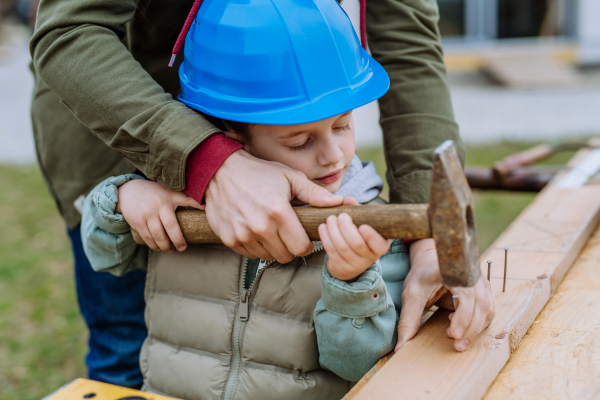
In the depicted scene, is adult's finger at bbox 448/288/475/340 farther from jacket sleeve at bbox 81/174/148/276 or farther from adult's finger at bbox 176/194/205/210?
jacket sleeve at bbox 81/174/148/276

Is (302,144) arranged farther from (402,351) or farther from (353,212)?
(402,351)

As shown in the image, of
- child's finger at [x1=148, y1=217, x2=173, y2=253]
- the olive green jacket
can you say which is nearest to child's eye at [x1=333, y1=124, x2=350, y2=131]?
the olive green jacket

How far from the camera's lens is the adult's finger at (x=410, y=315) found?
1.49 m

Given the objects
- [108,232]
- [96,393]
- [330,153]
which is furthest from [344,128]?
[96,393]

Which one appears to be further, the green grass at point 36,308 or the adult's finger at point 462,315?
the green grass at point 36,308

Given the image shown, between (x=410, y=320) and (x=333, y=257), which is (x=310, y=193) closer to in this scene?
(x=333, y=257)

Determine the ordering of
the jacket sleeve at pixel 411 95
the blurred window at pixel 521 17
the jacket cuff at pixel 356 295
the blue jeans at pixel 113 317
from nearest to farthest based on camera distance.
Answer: the jacket cuff at pixel 356 295 → the jacket sleeve at pixel 411 95 → the blue jeans at pixel 113 317 → the blurred window at pixel 521 17

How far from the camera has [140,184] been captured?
1587mm

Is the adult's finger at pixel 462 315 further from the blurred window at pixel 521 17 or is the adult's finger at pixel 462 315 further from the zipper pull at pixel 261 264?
the blurred window at pixel 521 17

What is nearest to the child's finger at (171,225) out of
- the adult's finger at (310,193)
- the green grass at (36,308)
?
the adult's finger at (310,193)

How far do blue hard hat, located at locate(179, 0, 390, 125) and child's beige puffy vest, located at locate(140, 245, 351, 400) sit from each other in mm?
452

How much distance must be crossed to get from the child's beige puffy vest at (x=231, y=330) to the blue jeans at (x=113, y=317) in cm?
43

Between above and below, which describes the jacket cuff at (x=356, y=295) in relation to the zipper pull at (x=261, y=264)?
above

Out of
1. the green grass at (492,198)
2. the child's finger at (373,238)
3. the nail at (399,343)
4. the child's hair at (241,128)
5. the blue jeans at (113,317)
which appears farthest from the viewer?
the green grass at (492,198)
